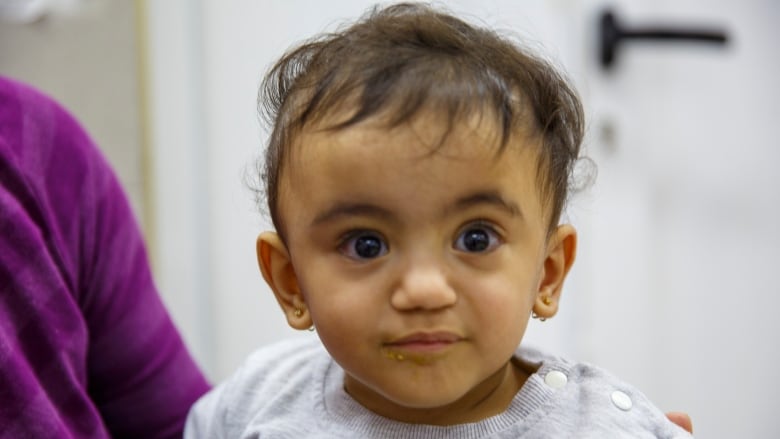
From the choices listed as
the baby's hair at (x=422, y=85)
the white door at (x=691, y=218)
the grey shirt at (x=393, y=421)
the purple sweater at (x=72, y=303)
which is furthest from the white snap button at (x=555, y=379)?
the white door at (x=691, y=218)

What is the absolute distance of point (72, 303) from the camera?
0.75 meters

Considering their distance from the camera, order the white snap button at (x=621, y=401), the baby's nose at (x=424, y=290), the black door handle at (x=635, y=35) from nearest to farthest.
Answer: the baby's nose at (x=424, y=290) < the white snap button at (x=621, y=401) < the black door handle at (x=635, y=35)

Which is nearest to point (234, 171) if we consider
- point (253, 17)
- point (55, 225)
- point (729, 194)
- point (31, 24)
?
point (253, 17)

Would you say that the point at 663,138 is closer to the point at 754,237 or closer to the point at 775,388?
the point at 754,237

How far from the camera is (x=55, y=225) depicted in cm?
77

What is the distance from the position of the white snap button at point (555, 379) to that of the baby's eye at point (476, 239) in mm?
140

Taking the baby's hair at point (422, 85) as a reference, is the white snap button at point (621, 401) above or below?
below

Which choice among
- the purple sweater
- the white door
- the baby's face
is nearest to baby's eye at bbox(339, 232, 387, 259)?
the baby's face

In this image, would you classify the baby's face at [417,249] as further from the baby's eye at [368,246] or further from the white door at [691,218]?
the white door at [691,218]

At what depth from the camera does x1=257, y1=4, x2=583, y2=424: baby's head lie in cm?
56

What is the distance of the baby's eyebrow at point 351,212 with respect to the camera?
569 mm

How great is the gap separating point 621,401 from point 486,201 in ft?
0.66

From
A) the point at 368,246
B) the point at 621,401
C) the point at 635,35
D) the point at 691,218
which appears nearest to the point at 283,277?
the point at 368,246

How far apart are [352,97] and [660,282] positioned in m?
1.06
